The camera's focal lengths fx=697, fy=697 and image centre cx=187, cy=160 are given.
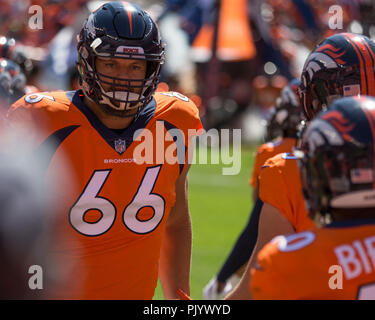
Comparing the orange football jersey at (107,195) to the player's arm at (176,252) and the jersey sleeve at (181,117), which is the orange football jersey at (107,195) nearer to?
the jersey sleeve at (181,117)

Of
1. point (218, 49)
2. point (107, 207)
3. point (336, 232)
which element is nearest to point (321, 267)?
point (336, 232)

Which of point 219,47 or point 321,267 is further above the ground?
point 219,47

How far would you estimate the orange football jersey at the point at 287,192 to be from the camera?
2.49m

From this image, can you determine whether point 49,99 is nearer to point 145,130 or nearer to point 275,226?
point 145,130

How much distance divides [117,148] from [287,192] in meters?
0.75

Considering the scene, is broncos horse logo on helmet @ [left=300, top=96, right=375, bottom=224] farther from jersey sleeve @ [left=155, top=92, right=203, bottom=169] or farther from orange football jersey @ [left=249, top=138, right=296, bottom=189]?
orange football jersey @ [left=249, top=138, right=296, bottom=189]

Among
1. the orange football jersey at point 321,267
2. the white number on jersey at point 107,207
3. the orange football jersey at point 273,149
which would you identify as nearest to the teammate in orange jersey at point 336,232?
the orange football jersey at point 321,267

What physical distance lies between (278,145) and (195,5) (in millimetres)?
12186

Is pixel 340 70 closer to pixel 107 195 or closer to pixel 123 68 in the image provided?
pixel 123 68

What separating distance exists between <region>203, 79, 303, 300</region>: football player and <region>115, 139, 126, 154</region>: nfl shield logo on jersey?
24.7 inches

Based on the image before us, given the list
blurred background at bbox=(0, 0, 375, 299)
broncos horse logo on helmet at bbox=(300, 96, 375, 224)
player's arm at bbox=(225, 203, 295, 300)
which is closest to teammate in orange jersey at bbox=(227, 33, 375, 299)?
player's arm at bbox=(225, 203, 295, 300)

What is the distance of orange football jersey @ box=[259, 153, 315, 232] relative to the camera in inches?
98.2

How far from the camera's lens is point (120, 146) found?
9.38 feet

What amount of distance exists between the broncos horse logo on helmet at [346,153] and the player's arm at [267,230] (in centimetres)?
54
